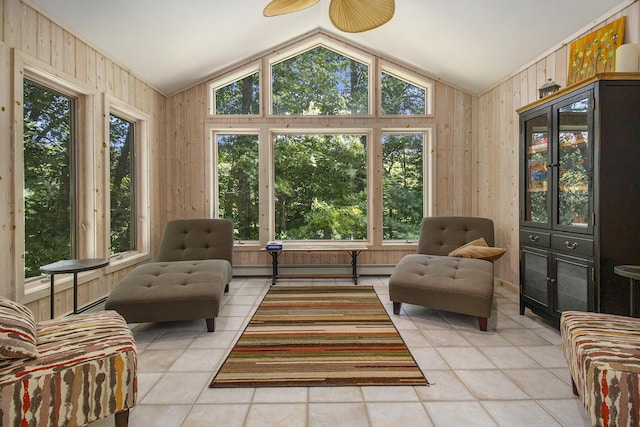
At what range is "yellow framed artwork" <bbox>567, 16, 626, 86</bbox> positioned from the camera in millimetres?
2627

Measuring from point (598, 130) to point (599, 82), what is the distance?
0.32 meters

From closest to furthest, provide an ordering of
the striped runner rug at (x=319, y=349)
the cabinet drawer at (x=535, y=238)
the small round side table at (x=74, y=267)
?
the striped runner rug at (x=319, y=349) → the small round side table at (x=74, y=267) → the cabinet drawer at (x=535, y=238)

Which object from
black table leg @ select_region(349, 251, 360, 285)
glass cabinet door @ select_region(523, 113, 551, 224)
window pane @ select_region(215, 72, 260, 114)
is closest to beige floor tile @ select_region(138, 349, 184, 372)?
black table leg @ select_region(349, 251, 360, 285)

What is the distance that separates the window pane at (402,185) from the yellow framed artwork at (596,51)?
208cm

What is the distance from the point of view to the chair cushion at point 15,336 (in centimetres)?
136

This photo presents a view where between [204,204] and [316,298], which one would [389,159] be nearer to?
[316,298]

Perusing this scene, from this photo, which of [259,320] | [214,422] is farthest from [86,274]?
[214,422]

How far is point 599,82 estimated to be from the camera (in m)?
2.29

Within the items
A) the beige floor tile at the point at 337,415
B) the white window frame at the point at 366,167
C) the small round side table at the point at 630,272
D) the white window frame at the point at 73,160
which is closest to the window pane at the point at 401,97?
the white window frame at the point at 366,167

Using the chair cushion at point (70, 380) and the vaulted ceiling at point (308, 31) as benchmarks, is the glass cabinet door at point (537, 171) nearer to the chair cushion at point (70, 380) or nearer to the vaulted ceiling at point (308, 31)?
the vaulted ceiling at point (308, 31)

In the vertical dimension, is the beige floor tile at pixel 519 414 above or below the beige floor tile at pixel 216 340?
below

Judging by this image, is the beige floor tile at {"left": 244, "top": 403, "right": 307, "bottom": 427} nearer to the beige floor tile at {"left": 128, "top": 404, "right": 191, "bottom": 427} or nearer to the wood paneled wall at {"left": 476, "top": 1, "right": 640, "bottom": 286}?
the beige floor tile at {"left": 128, "top": 404, "right": 191, "bottom": 427}

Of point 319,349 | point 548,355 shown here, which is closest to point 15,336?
point 319,349

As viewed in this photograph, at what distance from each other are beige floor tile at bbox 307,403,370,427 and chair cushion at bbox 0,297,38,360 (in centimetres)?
127
